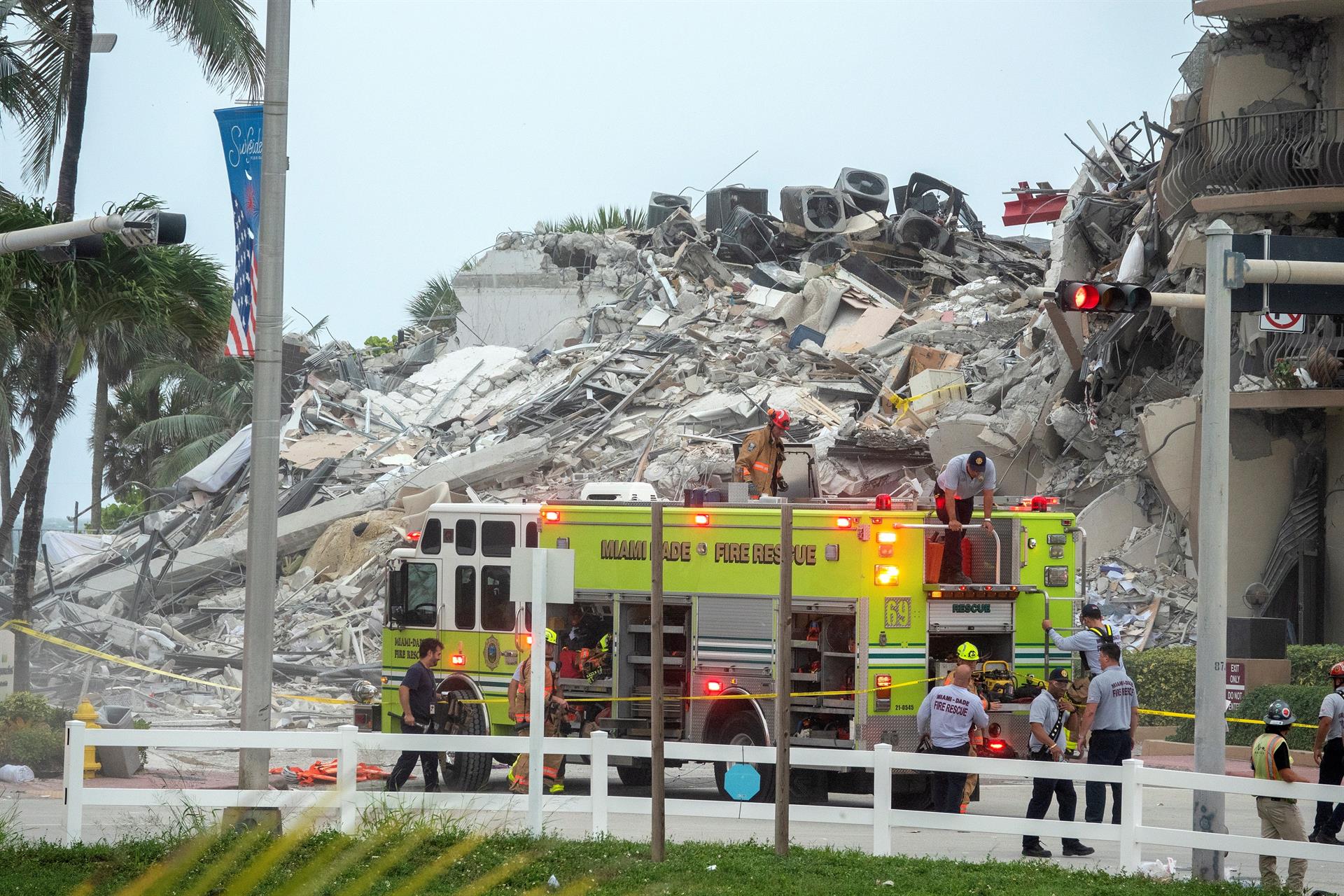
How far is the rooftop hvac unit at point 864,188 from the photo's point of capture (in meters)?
46.6

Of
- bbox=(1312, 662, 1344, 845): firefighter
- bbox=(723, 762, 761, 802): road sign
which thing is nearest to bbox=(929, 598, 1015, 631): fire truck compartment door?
bbox=(723, 762, 761, 802): road sign

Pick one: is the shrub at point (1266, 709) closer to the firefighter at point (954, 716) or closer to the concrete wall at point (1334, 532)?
the concrete wall at point (1334, 532)

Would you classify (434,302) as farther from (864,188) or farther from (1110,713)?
(1110,713)

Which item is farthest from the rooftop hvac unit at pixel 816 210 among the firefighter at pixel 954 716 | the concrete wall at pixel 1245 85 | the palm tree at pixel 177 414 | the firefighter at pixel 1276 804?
the firefighter at pixel 1276 804

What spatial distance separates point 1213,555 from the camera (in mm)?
11414

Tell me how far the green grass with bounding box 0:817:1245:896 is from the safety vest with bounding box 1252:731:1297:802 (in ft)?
4.03

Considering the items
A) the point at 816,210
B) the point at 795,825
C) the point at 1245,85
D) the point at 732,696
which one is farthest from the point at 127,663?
the point at 816,210

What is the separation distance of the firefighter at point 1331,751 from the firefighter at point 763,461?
6378 mm

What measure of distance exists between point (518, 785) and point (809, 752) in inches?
176

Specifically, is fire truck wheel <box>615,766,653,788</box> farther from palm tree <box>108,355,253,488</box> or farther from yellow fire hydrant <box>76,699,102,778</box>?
palm tree <box>108,355,253,488</box>

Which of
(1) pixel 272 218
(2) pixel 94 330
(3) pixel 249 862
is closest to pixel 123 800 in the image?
A: (3) pixel 249 862

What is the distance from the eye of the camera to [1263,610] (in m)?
26.9

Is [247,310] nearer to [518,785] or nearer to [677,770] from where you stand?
[518,785]

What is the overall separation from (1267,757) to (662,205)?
4155 centimetres
